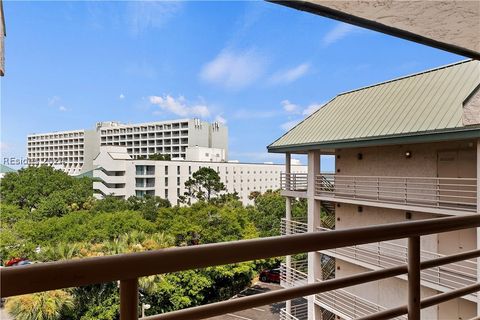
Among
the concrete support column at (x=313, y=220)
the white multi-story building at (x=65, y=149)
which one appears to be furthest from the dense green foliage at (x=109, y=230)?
the white multi-story building at (x=65, y=149)

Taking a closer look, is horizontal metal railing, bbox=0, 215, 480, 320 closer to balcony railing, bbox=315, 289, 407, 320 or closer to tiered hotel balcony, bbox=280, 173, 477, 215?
tiered hotel balcony, bbox=280, 173, 477, 215

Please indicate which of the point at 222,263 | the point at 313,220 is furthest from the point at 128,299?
the point at 313,220

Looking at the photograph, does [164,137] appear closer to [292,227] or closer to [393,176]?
[292,227]

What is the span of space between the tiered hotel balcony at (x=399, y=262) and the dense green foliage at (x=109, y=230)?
1.95m

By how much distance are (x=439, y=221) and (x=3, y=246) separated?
40.9ft

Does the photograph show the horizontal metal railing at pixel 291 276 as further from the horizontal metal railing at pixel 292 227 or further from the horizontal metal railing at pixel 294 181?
the horizontal metal railing at pixel 294 181

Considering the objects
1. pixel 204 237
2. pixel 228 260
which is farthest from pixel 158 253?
pixel 204 237

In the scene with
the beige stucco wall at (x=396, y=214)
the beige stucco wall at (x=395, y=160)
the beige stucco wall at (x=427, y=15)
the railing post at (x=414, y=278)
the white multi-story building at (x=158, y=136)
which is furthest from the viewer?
the white multi-story building at (x=158, y=136)

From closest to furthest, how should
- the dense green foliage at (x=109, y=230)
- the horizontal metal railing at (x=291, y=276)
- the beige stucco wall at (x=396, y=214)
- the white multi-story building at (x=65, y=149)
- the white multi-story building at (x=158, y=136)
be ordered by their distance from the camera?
1. the beige stucco wall at (x=396, y=214)
2. the horizontal metal railing at (x=291, y=276)
3. the dense green foliage at (x=109, y=230)
4. the white multi-story building at (x=65, y=149)
5. the white multi-story building at (x=158, y=136)

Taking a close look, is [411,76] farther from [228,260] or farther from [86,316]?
[86,316]

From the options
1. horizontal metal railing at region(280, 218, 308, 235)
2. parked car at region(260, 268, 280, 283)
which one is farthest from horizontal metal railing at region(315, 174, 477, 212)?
parked car at region(260, 268, 280, 283)

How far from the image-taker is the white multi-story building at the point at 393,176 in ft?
13.5

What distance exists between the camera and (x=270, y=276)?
32.2 feet

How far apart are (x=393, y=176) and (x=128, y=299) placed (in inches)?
212
